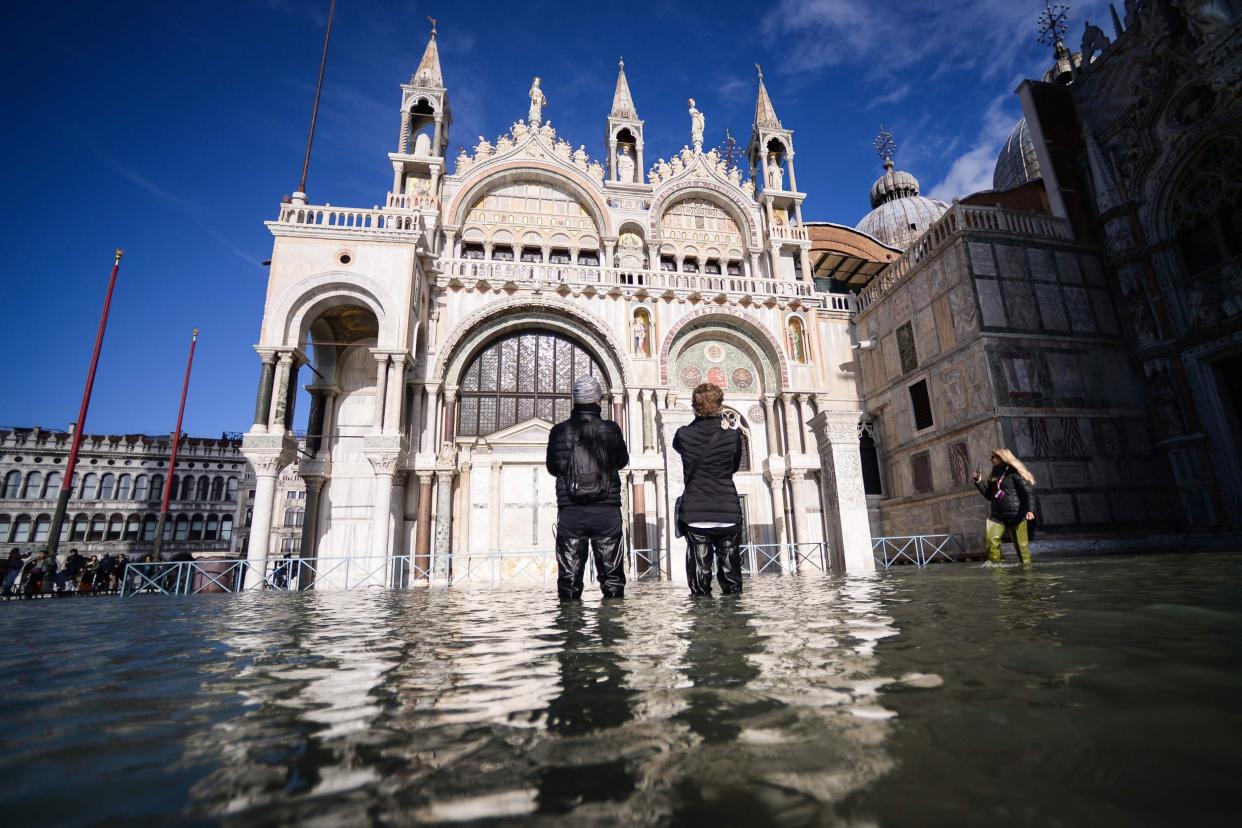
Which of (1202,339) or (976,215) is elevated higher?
(976,215)

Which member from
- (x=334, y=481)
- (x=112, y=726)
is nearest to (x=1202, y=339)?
(x=112, y=726)

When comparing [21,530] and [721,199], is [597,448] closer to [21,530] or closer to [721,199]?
[721,199]

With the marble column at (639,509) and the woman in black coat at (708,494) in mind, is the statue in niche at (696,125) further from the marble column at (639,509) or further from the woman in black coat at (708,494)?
the woman in black coat at (708,494)

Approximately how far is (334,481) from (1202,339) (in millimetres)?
21655

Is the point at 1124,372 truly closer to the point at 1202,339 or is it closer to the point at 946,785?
the point at 1202,339

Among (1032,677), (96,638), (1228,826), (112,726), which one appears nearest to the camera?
(1228,826)

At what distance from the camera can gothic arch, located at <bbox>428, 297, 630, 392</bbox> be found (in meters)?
15.7

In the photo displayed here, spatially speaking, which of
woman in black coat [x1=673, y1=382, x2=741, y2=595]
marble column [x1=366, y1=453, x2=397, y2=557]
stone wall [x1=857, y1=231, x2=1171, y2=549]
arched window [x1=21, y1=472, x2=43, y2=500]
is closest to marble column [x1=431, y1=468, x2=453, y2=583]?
marble column [x1=366, y1=453, x2=397, y2=557]

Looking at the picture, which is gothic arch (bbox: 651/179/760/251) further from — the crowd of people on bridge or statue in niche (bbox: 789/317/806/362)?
the crowd of people on bridge

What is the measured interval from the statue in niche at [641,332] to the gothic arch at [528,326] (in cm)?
51

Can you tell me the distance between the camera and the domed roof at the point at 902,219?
3419cm

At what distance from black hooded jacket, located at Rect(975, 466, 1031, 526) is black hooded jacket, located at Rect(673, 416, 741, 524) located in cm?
484

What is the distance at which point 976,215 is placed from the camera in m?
15.3

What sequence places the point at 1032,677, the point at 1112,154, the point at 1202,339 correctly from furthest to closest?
the point at 1112,154, the point at 1202,339, the point at 1032,677
